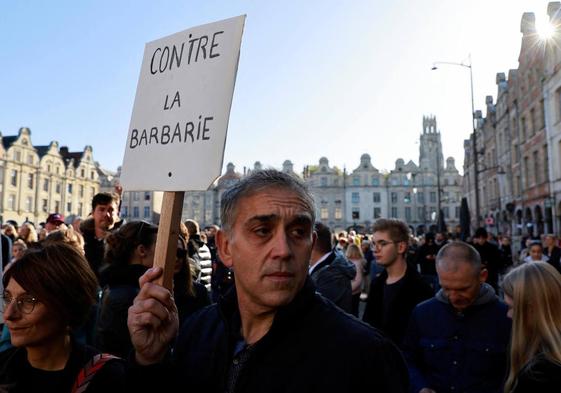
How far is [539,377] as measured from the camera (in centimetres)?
257

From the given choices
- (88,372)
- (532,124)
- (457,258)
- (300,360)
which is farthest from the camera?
(532,124)

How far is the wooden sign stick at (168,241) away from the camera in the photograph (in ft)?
6.45

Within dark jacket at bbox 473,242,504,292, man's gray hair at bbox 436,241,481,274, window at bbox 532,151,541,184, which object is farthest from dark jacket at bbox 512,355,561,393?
window at bbox 532,151,541,184

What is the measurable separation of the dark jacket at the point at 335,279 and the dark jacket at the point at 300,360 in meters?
3.08

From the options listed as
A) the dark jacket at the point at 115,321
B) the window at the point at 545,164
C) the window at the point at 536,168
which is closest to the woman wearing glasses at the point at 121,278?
the dark jacket at the point at 115,321

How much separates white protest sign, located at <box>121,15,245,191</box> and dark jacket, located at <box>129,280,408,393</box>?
0.69 metres

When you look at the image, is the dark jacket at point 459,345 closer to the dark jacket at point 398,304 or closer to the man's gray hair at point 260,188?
the dark jacket at point 398,304

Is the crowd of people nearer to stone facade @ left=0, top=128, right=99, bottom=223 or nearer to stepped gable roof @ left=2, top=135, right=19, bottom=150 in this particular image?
stone facade @ left=0, top=128, right=99, bottom=223

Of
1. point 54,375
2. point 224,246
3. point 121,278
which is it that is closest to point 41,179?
point 121,278

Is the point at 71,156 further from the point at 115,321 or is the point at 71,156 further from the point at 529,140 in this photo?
the point at 115,321

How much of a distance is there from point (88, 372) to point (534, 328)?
8.25 ft

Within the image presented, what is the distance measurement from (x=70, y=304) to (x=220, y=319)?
2.96 feet

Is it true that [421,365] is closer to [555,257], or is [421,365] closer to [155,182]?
[155,182]

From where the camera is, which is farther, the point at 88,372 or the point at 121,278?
the point at 121,278
